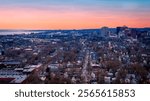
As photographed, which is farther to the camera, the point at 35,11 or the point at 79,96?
the point at 35,11

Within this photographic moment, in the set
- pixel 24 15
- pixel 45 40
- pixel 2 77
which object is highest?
pixel 24 15

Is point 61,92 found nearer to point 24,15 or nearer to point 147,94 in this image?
point 147,94

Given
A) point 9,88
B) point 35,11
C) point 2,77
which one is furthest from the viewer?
point 35,11

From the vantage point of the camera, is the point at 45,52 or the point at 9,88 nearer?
the point at 9,88

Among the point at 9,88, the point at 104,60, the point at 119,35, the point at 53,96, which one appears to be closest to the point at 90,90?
the point at 53,96

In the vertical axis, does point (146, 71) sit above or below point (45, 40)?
below

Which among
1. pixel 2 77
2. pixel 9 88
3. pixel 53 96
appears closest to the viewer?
pixel 53 96

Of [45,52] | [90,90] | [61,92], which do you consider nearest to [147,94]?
[90,90]

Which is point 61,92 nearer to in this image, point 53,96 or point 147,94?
point 53,96

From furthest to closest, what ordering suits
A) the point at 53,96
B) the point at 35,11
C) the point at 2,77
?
the point at 35,11 < the point at 2,77 < the point at 53,96
